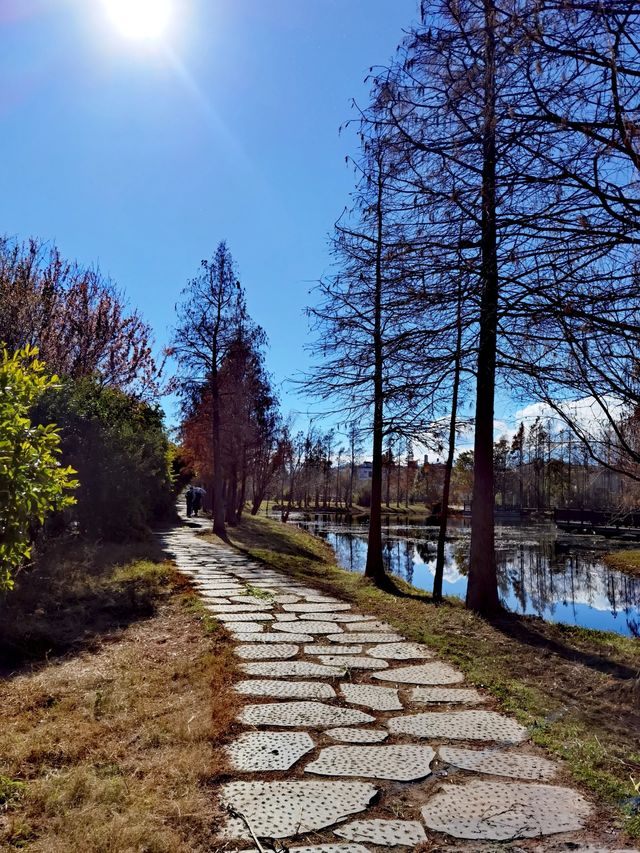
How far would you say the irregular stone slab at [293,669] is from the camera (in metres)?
3.76

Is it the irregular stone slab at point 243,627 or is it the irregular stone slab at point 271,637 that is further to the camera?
the irregular stone slab at point 243,627

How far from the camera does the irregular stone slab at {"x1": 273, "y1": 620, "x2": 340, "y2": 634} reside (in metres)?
4.99

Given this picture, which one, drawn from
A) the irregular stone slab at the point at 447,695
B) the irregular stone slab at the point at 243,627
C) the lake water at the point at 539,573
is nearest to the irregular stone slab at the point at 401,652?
the irregular stone slab at the point at 447,695

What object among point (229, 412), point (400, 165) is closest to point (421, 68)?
point (400, 165)

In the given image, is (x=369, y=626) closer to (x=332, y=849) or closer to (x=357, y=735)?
(x=357, y=735)

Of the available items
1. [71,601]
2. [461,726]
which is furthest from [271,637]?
[71,601]

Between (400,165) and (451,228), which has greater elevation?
(400,165)

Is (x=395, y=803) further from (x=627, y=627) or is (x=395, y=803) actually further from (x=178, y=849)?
(x=627, y=627)

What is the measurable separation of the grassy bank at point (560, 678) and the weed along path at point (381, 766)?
0.46 feet

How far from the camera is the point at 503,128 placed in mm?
3084

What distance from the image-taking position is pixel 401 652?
4438 millimetres

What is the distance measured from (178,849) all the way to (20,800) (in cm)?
72

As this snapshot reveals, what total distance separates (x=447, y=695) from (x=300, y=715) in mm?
962

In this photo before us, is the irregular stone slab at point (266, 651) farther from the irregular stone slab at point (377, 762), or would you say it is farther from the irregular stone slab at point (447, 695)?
the irregular stone slab at point (377, 762)
